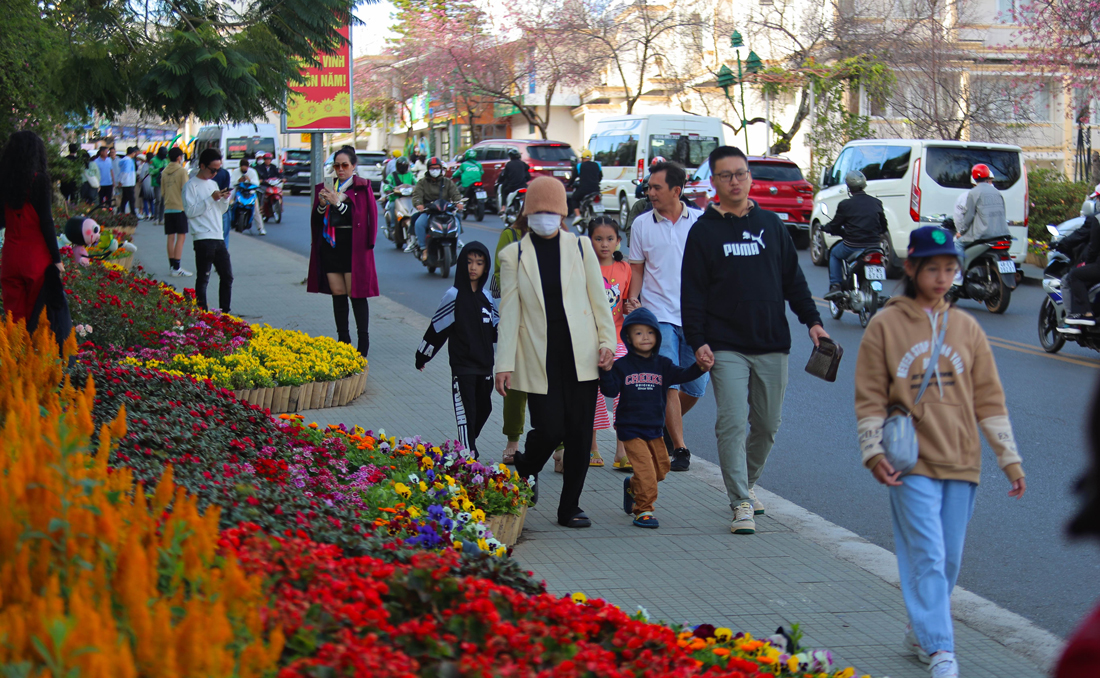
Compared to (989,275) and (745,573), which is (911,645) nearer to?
(745,573)

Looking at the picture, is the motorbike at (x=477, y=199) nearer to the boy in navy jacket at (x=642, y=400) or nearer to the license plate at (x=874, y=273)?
the license plate at (x=874, y=273)

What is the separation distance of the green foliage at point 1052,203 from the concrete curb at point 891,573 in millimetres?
15052

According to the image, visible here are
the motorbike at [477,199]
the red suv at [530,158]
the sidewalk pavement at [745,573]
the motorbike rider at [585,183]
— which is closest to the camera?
the sidewalk pavement at [745,573]

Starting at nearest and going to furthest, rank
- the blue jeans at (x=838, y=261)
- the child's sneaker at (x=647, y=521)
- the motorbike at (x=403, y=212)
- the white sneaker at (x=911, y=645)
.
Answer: the white sneaker at (x=911, y=645) → the child's sneaker at (x=647, y=521) → the blue jeans at (x=838, y=261) → the motorbike at (x=403, y=212)

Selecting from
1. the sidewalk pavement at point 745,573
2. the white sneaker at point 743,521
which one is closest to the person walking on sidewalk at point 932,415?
the sidewalk pavement at point 745,573

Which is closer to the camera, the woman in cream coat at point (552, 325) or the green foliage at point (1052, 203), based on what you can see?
the woman in cream coat at point (552, 325)

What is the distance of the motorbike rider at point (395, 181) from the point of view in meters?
21.1

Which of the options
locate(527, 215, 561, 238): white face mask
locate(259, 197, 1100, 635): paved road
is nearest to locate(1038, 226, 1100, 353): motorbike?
locate(259, 197, 1100, 635): paved road

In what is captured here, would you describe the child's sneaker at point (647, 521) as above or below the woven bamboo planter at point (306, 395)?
below

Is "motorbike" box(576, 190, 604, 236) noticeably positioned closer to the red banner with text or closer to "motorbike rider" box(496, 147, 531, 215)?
"motorbike rider" box(496, 147, 531, 215)

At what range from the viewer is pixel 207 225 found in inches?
473

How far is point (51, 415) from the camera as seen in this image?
3.39 m

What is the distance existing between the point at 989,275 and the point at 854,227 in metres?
2.21

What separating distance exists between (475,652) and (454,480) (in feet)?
8.66
